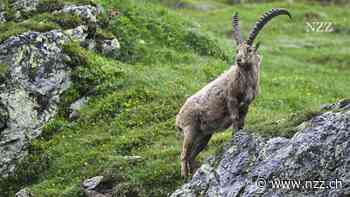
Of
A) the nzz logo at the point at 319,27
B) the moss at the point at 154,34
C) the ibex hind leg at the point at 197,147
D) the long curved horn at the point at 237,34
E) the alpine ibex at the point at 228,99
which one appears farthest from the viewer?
the nzz logo at the point at 319,27

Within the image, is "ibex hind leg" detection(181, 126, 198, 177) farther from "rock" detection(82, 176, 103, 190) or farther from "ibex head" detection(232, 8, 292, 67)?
"rock" detection(82, 176, 103, 190)

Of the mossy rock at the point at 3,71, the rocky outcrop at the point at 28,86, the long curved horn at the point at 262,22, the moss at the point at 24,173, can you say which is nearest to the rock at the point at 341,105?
the long curved horn at the point at 262,22

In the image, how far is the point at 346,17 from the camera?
51.1m

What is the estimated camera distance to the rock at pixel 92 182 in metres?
19.9

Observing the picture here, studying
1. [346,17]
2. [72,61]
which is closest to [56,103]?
[72,61]

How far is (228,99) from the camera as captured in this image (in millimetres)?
17203

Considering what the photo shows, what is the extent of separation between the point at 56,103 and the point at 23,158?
9.74 ft

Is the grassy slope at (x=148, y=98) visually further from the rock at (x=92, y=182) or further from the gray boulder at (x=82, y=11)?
the gray boulder at (x=82, y=11)

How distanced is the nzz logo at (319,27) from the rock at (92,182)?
3046 cm

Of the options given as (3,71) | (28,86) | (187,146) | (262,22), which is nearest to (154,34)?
(28,86)

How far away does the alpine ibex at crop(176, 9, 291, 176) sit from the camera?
17.1 metres

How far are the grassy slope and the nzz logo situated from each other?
6.79 meters

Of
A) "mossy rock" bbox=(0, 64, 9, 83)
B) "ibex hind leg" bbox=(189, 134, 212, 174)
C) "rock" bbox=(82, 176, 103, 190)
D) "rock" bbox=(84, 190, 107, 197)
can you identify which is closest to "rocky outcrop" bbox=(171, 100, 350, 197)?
"ibex hind leg" bbox=(189, 134, 212, 174)

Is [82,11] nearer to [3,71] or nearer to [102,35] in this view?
[102,35]
